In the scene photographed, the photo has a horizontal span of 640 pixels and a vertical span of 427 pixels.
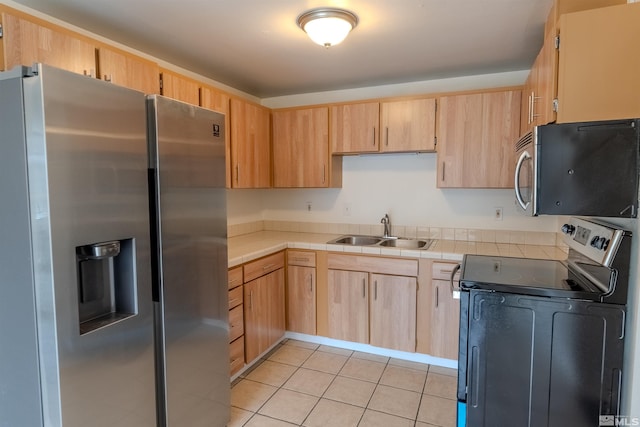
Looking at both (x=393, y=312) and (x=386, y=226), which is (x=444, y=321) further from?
(x=386, y=226)

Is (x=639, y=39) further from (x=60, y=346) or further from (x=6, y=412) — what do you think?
(x=6, y=412)

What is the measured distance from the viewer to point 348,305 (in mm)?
2941

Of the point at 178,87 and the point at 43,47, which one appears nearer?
the point at 43,47

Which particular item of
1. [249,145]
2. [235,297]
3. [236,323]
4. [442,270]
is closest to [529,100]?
[442,270]

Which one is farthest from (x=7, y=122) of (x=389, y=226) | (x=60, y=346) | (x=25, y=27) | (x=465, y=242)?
(x=465, y=242)

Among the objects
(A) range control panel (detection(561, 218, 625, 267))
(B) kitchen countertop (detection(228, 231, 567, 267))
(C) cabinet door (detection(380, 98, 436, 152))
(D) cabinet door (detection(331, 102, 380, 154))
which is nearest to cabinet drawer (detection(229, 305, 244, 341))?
(B) kitchen countertop (detection(228, 231, 567, 267))

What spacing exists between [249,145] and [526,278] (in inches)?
90.4

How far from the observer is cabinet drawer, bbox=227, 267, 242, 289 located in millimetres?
2369

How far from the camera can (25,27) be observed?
1461 millimetres

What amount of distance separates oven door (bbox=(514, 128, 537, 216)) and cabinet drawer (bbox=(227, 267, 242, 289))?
1776mm

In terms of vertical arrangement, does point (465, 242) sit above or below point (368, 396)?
above

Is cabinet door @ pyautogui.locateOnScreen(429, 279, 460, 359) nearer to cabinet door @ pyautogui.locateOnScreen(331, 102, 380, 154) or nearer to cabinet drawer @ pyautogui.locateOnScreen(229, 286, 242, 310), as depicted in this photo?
cabinet door @ pyautogui.locateOnScreen(331, 102, 380, 154)

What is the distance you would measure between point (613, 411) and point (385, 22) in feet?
7.12

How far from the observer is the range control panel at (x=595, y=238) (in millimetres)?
1356
